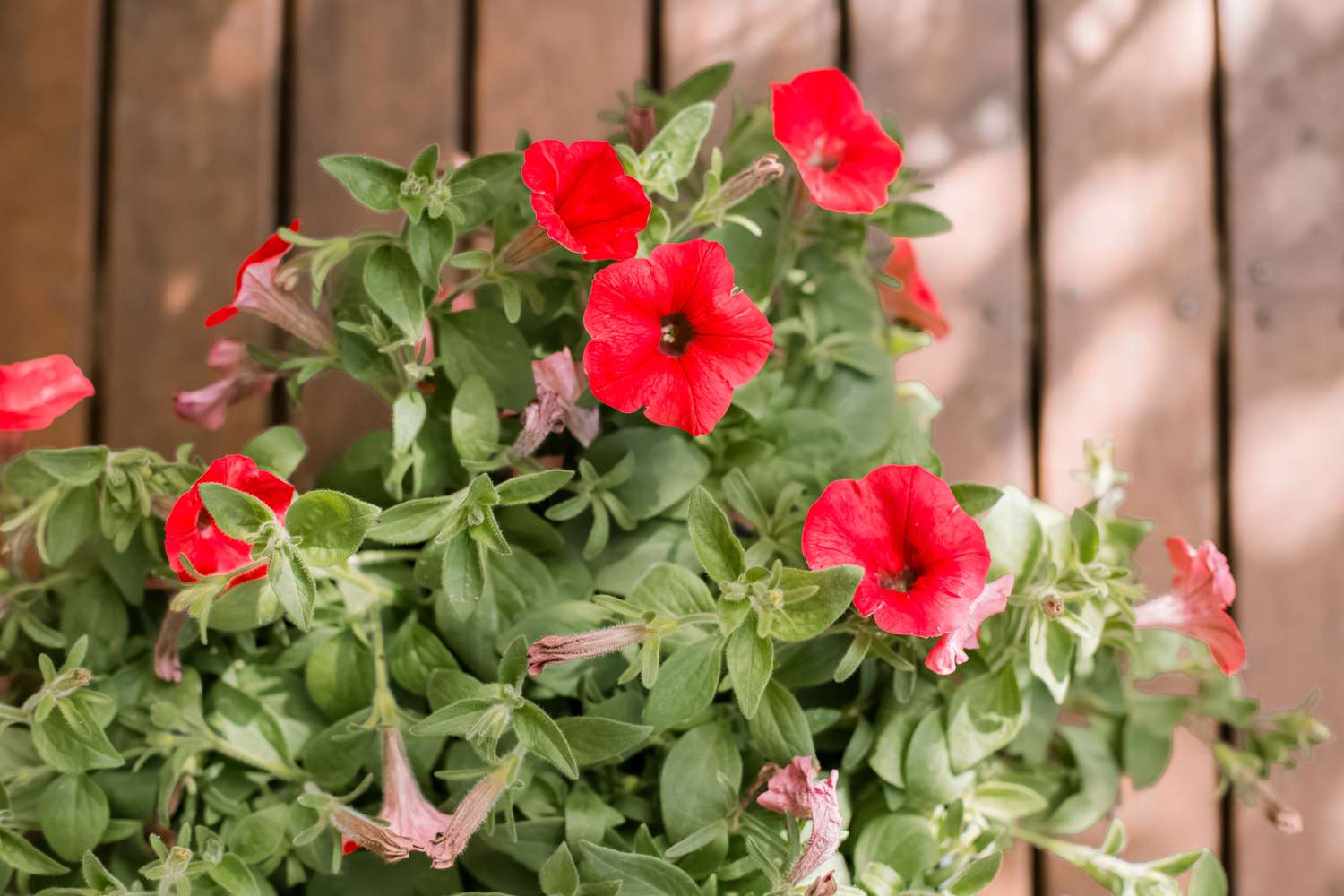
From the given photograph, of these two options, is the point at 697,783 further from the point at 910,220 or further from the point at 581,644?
the point at 910,220

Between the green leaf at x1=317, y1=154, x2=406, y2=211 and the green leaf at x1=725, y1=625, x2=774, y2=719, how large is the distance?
33 cm

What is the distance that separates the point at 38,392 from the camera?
71 centimetres

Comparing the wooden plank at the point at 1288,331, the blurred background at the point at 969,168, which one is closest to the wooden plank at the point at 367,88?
the blurred background at the point at 969,168

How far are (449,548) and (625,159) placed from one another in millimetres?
264

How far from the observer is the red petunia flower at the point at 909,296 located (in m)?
0.92

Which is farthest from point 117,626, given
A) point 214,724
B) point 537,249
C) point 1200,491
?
point 1200,491

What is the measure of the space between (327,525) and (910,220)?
19.3 inches

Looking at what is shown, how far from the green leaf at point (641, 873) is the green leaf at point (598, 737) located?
0.17 feet

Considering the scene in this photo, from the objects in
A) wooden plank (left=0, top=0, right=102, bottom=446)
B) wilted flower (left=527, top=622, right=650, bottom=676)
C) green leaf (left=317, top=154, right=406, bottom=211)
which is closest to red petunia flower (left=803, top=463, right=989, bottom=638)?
wilted flower (left=527, top=622, right=650, bottom=676)

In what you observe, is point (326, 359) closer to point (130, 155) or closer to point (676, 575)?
point (676, 575)

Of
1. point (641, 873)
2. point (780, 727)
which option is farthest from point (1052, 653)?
point (641, 873)

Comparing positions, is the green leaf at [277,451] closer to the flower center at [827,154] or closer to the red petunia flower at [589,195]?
the red petunia flower at [589,195]

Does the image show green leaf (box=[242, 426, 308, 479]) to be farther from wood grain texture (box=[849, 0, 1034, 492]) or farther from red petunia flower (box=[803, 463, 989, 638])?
wood grain texture (box=[849, 0, 1034, 492])

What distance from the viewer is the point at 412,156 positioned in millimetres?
1080
